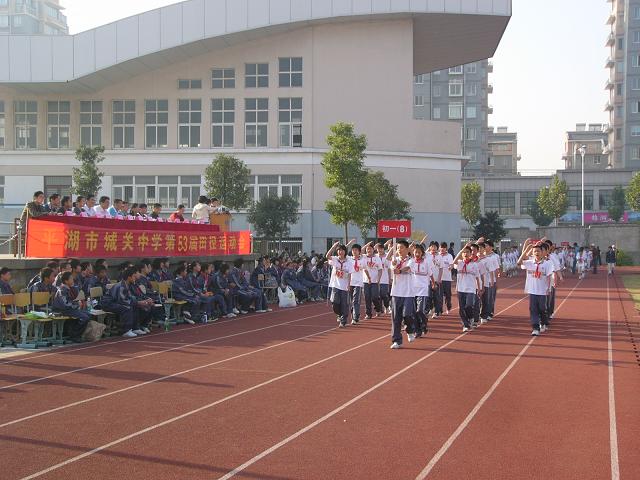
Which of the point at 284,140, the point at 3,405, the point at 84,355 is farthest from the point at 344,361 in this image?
the point at 284,140

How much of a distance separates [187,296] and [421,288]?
5.83 m

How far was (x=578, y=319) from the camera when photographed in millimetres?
18875

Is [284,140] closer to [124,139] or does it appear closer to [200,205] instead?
[124,139]

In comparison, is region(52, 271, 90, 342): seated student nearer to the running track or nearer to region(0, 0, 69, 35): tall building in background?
the running track

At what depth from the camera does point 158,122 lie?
46.4 metres

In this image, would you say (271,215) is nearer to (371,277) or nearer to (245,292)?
(245,292)

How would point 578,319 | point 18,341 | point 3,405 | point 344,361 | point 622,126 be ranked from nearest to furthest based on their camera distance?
point 3,405 → point 344,361 → point 18,341 → point 578,319 → point 622,126

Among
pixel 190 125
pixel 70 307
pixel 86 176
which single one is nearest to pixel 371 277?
pixel 70 307

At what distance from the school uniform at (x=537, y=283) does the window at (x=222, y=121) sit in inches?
1299

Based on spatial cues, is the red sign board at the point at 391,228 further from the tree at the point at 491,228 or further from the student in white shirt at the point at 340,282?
the tree at the point at 491,228

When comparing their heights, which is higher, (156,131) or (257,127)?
(257,127)

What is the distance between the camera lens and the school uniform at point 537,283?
14.8m

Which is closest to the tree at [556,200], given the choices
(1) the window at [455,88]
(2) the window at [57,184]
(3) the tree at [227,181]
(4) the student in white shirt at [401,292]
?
(1) the window at [455,88]

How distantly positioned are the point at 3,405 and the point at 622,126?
8369 cm
